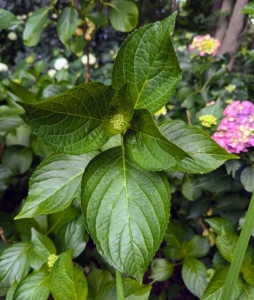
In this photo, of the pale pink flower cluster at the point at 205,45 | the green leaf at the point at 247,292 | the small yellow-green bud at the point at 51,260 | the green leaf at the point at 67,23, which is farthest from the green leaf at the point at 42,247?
the pale pink flower cluster at the point at 205,45

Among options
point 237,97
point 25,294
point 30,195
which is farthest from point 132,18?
point 25,294

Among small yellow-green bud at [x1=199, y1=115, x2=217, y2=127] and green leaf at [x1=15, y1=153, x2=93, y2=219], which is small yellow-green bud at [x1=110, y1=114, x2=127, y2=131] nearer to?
→ green leaf at [x1=15, y1=153, x2=93, y2=219]

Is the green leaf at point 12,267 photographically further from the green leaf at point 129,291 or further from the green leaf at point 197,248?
the green leaf at point 197,248

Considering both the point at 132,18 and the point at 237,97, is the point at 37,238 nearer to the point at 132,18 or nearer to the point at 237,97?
the point at 132,18

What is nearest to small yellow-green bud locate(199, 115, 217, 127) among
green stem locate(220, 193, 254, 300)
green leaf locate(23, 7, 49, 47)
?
green stem locate(220, 193, 254, 300)

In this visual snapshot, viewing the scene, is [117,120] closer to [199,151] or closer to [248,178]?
[199,151]

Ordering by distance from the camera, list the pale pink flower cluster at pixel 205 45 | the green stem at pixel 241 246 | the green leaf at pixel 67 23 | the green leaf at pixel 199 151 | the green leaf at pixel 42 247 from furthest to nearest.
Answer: the pale pink flower cluster at pixel 205 45, the green leaf at pixel 67 23, the green leaf at pixel 42 247, the green leaf at pixel 199 151, the green stem at pixel 241 246

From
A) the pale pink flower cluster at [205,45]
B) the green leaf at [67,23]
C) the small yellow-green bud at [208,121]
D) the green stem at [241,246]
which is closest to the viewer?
the green stem at [241,246]

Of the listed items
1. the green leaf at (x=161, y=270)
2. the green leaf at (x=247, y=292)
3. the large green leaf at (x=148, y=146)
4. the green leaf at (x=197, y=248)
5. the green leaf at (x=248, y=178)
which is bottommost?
the green leaf at (x=161, y=270)
